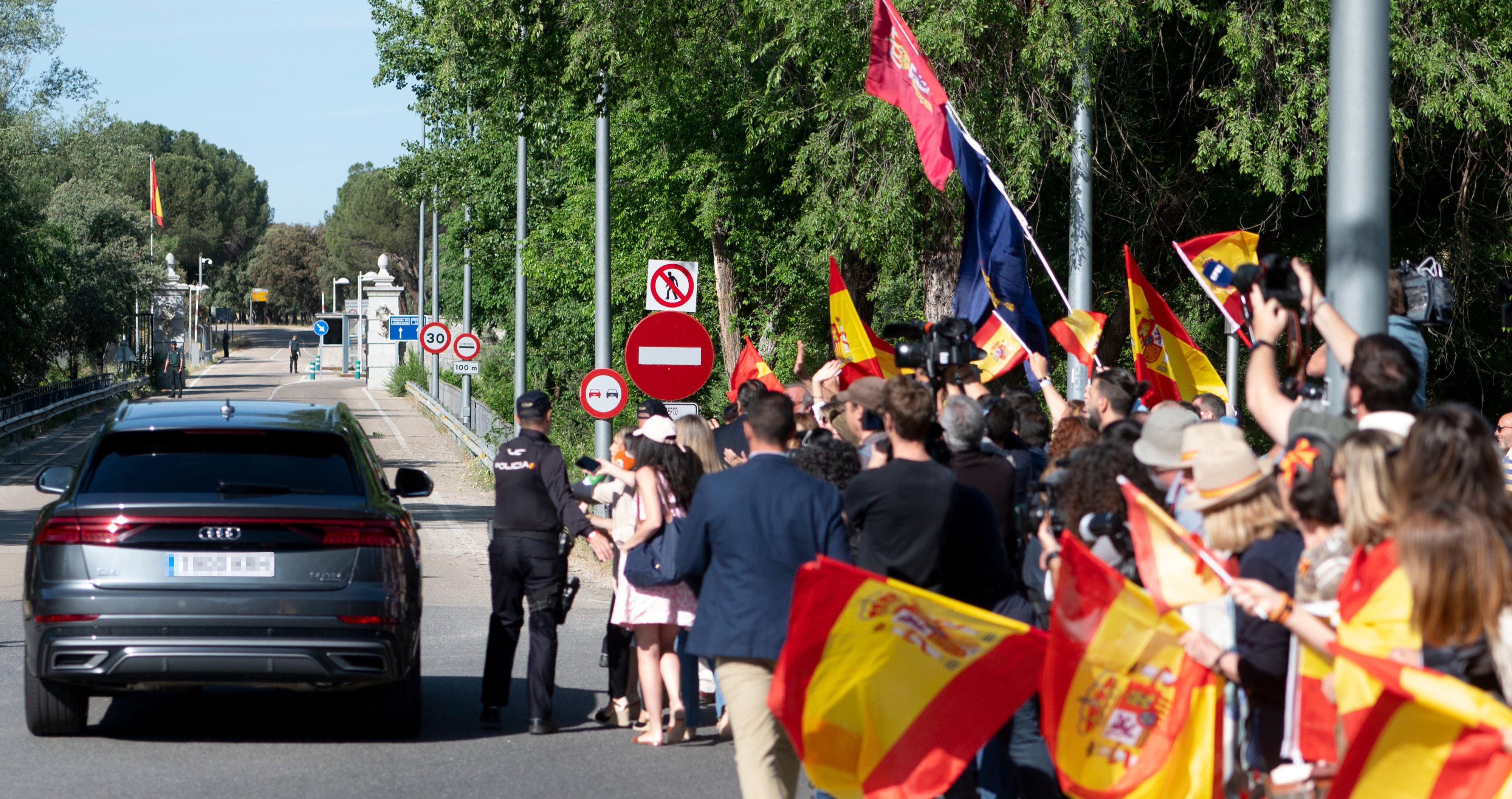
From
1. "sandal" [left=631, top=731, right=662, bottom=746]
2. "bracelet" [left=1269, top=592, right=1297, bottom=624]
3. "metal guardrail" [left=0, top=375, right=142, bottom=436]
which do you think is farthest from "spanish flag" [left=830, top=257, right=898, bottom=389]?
"metal guardrail" [left=0, top=375, right=142, bottom=436]

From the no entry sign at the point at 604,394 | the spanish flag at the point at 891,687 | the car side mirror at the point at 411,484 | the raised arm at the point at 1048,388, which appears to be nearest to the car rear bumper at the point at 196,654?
the car side mirror at the point at 411,484

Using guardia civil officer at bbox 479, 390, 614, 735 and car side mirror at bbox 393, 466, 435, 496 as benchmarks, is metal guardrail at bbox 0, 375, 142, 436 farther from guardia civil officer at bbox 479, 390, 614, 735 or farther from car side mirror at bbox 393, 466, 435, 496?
guardia civil officer at bbox 479, 390, 614, 735

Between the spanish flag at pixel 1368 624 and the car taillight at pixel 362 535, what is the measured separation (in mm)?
4743

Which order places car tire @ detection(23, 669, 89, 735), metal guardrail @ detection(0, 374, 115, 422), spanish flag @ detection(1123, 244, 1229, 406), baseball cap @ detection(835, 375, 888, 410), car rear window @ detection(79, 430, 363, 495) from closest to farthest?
baseball cap @ detection(835, 375, 888, 410), car rear window @ detection(79, 430, 363, 495), car tire @ detection(23, 669, 89, 735), spanish flag @ detection(1123, 244, 1229, 406), metal guardrail @ detection(0, 374, 115, 422)

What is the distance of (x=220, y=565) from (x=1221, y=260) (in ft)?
20.6

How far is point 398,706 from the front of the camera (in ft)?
26.2

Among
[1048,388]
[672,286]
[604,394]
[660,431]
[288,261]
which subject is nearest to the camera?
[660,431]

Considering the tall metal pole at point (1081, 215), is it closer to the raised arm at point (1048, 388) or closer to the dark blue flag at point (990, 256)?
the dark blue flag at point (990, 256)

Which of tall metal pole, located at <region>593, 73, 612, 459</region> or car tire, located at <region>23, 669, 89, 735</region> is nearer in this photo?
car tire, located at <region>23, 669, 89, 735</region>

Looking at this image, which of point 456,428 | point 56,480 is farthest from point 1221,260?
point 456,428

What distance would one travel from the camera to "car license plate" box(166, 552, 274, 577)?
23.9 feet

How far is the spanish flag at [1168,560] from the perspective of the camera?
15.2 ft

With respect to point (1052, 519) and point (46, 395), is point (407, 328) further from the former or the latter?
point (1052, 519)

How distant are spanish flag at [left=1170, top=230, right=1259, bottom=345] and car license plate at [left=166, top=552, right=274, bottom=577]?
554cm
